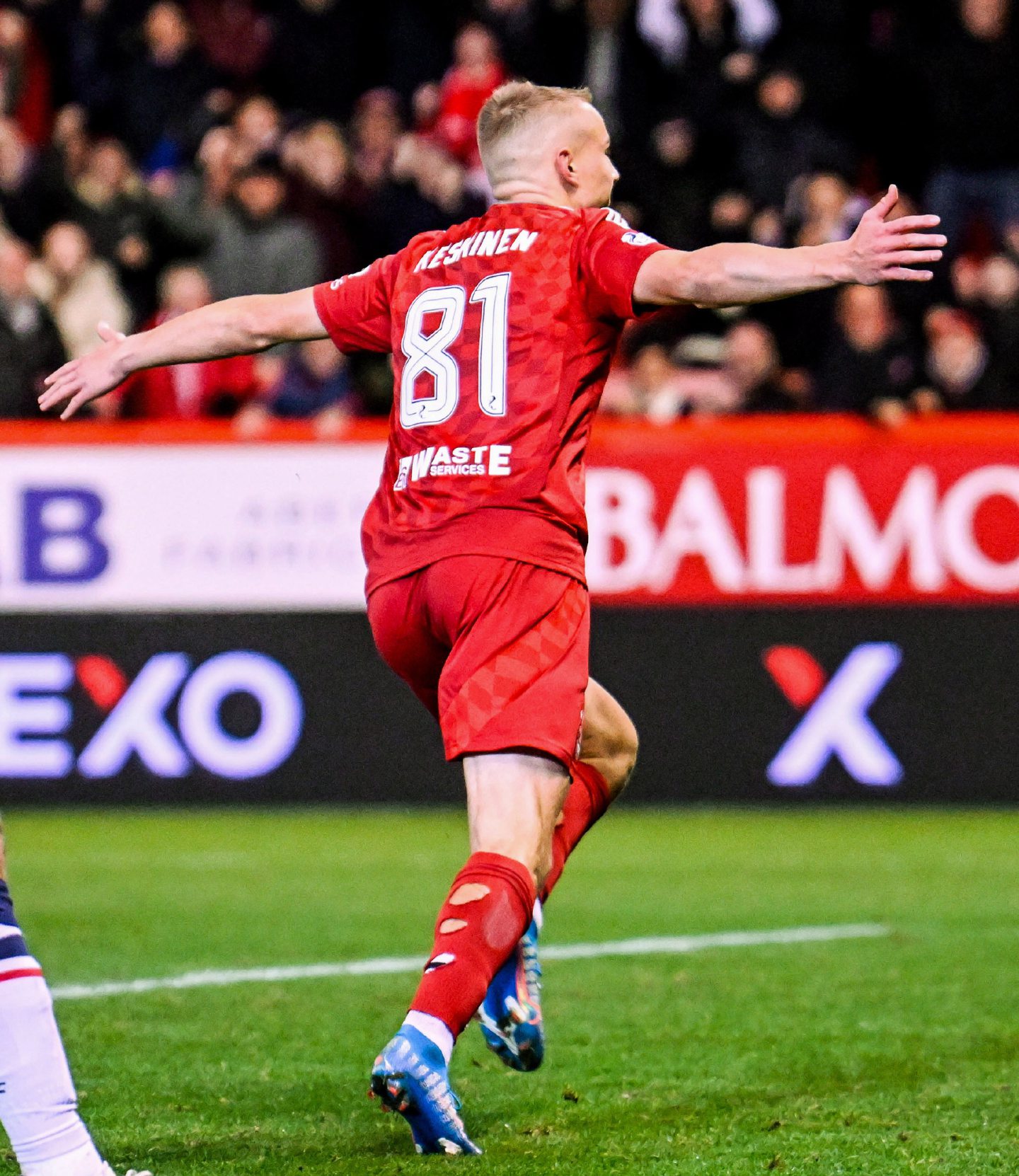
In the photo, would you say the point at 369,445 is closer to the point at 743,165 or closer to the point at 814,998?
the point at 743,165

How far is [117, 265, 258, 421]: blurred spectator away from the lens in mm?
11922

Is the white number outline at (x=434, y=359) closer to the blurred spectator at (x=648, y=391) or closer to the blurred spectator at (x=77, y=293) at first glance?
the blurred spectator at (x=648, y=391)

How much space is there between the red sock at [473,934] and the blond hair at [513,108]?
1559mm

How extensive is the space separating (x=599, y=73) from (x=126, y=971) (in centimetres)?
877

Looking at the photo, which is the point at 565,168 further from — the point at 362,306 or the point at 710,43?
the point at 710,43

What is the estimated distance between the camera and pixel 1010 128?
13.0 metres

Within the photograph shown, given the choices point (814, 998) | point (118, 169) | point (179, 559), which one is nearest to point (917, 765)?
point (179, 559)

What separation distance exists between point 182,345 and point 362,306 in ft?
1.35

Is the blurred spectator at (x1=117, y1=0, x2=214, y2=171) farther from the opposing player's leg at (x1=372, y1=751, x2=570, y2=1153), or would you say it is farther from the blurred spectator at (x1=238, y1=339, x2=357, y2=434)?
the opposing player's leg at (x1=372, y1=751, x2=570, y2=1153)

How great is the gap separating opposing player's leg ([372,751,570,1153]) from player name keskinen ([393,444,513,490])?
61 centimetres

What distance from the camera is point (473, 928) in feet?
13.9

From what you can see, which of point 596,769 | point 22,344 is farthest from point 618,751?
point 22,344

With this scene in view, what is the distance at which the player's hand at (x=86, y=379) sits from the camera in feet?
15.9

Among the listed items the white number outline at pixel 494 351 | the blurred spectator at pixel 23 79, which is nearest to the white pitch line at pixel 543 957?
the white number outline at pixel 494 351
